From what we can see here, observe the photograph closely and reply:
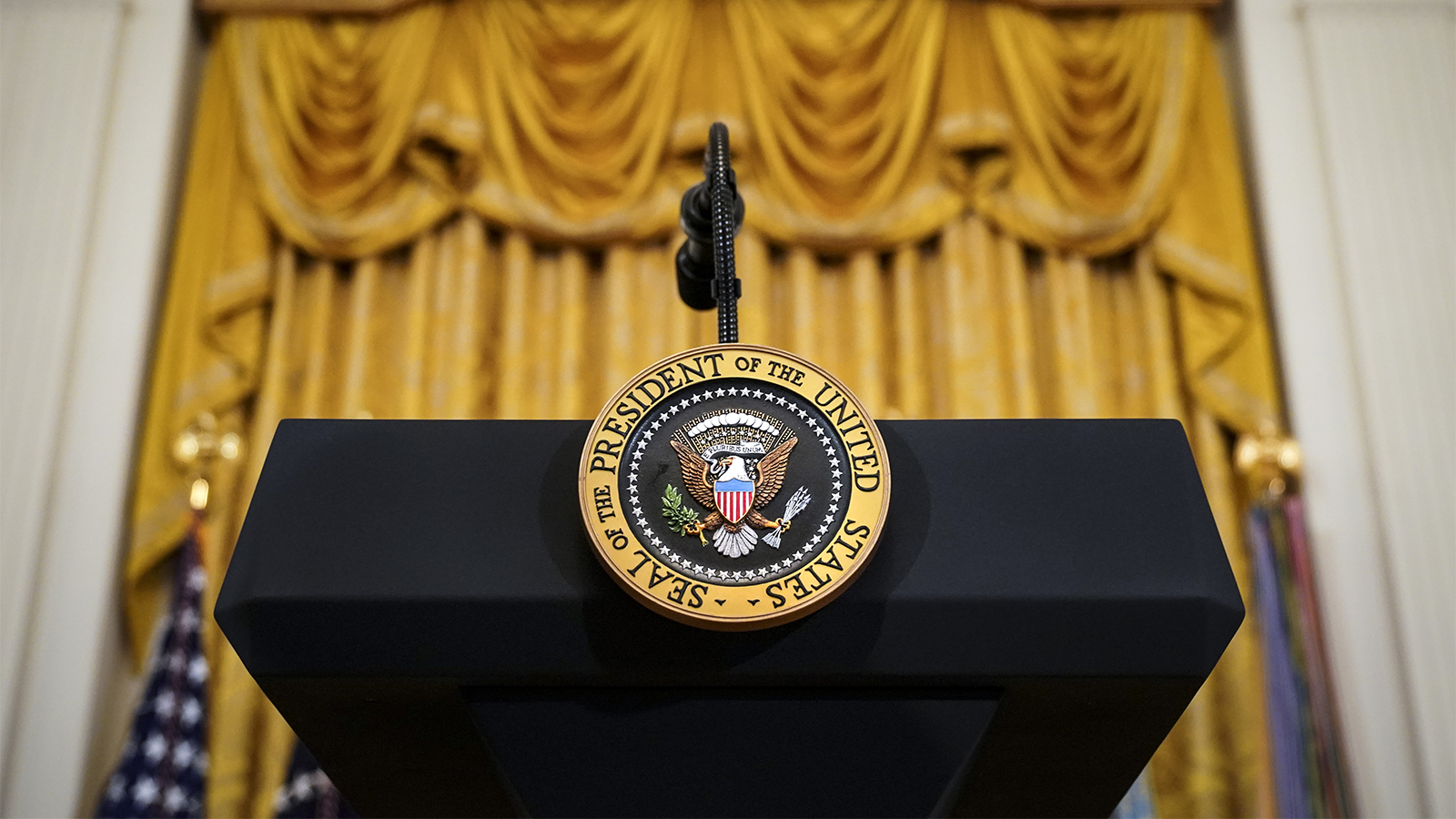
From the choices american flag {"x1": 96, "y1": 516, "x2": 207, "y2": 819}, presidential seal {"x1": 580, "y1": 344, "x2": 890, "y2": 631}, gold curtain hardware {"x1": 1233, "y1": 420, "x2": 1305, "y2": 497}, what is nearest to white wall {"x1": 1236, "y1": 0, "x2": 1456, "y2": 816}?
gold curtain hardware {"x1": 1233, "y1": 420, "x2": 1305, "y2": 497}

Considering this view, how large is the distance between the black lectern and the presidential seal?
0.08 ft

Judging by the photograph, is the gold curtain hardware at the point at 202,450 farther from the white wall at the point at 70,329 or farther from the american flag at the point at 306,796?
the american flag at the point at 306,796

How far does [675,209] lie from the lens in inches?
148

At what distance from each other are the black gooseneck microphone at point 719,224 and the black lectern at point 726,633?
12cm

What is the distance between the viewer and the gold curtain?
3.64m

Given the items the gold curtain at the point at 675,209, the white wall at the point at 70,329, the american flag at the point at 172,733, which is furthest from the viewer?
the gold curtain at the point at 675,209

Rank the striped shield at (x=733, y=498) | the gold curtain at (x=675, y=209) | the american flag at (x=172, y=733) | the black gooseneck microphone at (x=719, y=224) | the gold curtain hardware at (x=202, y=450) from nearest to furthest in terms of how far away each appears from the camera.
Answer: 1. the striped shield at (x=733, y=498)
2. the black gooseneck microphone at (x=719, y=224)
3. the american flag at (x=172, y=733)
4. the gold curtain hardware at (x=202, y=450)
5. the gold curtain at (x=675, y=209)

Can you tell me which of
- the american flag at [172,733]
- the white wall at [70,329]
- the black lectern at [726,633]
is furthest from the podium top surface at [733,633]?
the white wall at [70,329]

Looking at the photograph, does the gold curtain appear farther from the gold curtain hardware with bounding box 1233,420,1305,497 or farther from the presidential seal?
the presidential seal

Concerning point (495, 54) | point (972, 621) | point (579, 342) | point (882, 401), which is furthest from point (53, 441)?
point (972, 621)

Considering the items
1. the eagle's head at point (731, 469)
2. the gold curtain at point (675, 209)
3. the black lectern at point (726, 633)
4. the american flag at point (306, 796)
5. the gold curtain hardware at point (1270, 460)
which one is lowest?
the american flag at point (306, 796)

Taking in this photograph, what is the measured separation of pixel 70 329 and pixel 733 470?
10.8ft

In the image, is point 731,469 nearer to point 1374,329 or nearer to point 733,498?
point 733,498

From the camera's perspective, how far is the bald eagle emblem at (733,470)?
0.64 m
